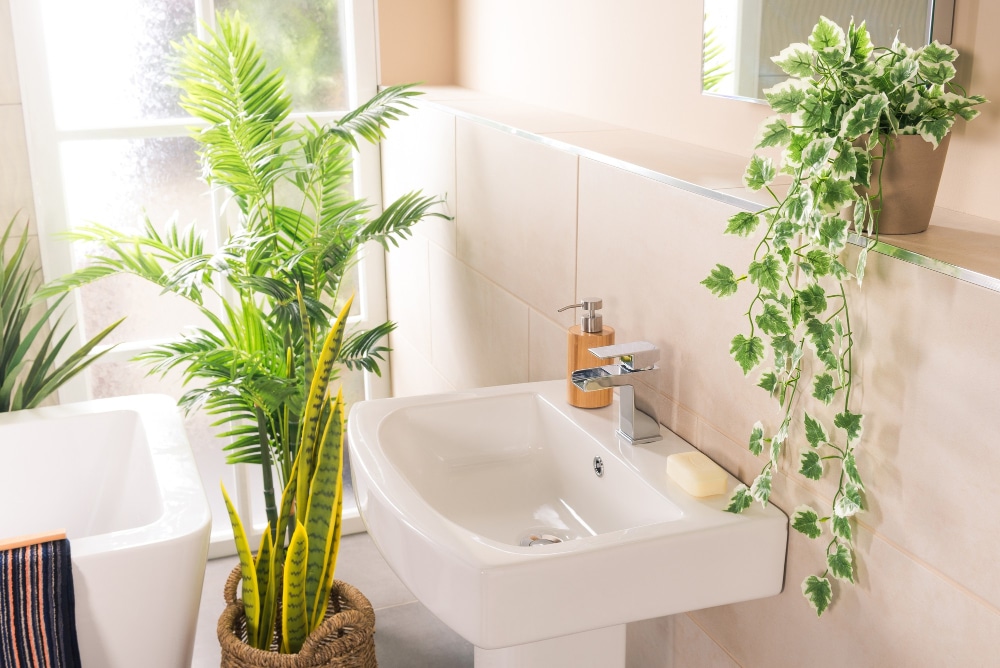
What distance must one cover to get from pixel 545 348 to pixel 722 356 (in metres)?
0.66

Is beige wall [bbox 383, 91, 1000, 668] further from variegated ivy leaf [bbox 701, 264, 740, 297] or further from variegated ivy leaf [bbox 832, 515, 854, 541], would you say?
variegated ivy leaf [bbox 701, 264, 740, 297]

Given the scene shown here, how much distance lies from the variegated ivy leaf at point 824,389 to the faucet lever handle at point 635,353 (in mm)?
376

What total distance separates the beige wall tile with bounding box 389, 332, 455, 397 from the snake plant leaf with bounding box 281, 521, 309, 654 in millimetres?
835

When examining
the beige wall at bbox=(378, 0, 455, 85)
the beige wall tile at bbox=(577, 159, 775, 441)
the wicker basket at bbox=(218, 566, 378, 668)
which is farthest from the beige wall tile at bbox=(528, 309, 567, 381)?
the beige wall at bbox=(378, 0, 455, 85)

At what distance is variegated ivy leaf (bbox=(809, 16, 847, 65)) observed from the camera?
1114mm

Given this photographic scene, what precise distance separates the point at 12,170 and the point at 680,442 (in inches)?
81.3

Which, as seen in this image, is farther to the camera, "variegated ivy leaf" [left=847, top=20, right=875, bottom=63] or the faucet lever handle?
the faucet lever handle

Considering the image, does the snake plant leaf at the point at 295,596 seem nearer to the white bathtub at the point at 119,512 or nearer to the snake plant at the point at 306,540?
the snake plant at the point at 306,540

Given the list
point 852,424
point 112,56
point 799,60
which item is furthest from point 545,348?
point 112,56

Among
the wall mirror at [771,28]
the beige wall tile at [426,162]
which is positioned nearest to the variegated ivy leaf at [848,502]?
the wall mirror at [771,28]

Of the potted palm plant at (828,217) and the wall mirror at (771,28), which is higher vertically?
the wall mirror at (771,28)

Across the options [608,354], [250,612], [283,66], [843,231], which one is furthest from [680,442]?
[283,66]

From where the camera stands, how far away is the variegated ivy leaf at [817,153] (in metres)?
1.11

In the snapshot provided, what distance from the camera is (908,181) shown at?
1.17 m
